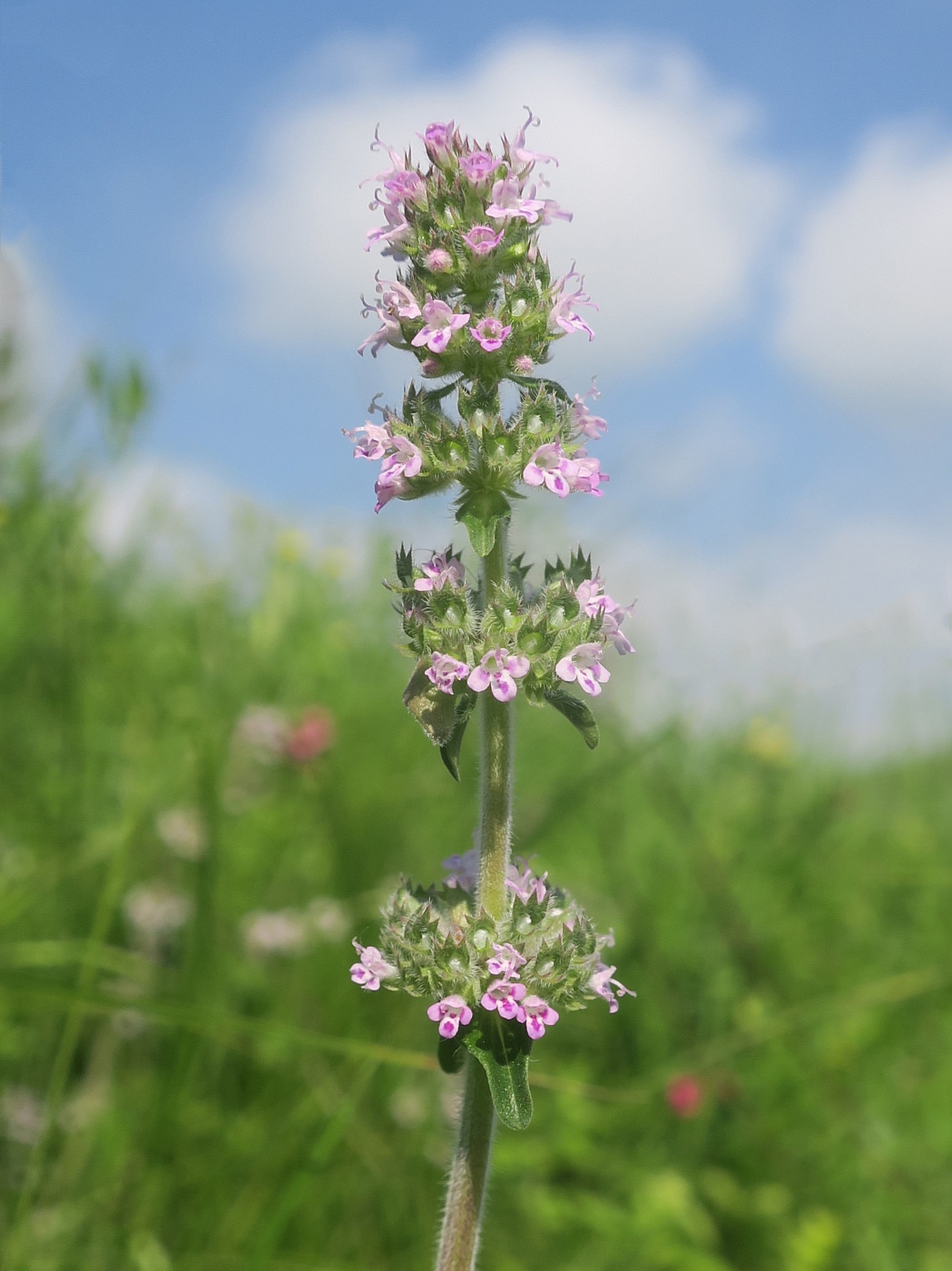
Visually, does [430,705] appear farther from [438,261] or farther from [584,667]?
[438,261]

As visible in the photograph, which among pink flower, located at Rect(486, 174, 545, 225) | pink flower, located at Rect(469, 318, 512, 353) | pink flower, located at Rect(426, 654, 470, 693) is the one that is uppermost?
pink flower, located at Rect(486, 174, 545, 225)

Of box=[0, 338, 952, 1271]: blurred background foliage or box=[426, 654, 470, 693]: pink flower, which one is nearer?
box=[426, 654, 470, 693]: pink flower

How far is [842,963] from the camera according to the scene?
16.1ft

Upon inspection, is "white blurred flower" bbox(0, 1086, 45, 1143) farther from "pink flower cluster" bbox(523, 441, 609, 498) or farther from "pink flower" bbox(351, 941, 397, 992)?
"pink flower cluster" bbox(523, 441, 609, 498)

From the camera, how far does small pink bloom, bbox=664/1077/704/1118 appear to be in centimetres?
326

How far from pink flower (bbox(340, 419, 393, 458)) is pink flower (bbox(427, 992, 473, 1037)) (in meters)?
0.90

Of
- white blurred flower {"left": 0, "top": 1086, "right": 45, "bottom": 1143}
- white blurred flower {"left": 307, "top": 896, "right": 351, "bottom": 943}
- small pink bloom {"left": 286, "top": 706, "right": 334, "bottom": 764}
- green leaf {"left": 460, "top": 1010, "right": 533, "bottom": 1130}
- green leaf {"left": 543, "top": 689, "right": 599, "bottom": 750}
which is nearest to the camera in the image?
green leaf {"left": 460, "top": 1010, "right": 533, "bottom": 1130}

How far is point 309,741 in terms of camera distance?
3.96 meters

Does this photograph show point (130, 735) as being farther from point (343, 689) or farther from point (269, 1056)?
point (343, 689)

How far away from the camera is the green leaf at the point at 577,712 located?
177 cm

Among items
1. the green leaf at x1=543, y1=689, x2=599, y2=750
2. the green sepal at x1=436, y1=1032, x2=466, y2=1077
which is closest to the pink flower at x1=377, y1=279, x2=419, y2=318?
the green leaf at x1=543, y1=689, x2=599, y2=750

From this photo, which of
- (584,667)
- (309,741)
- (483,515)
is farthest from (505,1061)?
(309,741)

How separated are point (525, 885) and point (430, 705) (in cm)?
41

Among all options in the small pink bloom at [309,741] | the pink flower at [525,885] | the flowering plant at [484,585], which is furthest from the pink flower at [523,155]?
the small pink bloom at [309,741]
